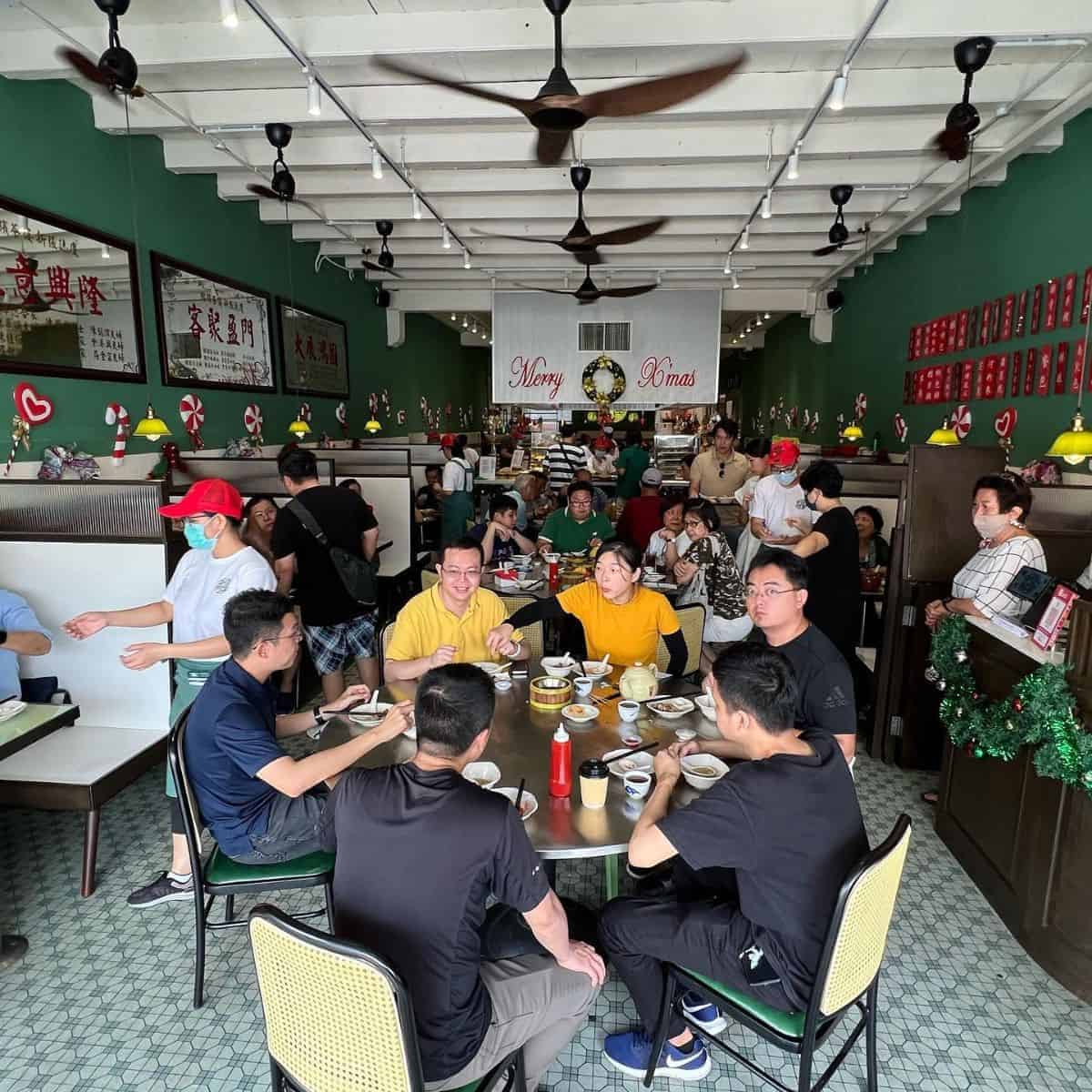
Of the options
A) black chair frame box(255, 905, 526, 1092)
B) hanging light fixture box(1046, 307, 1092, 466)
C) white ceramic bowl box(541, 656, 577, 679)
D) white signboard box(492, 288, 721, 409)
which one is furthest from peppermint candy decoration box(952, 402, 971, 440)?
black chair frame box(255, 905, 526, 1092)

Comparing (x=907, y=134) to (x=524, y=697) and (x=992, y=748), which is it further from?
(x=524, y=697)

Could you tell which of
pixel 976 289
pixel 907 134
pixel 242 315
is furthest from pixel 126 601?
pixel 976 289

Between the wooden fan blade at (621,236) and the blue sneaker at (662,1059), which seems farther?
the wooden fan blade at (621,236)

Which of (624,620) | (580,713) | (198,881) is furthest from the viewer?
(624,620)

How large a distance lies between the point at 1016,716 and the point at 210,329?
7.09m

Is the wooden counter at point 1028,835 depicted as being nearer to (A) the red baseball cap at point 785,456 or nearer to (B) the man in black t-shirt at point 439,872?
(B) the man in black t-shirt at point 439,872

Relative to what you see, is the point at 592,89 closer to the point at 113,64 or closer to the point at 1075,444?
the point at 113,64

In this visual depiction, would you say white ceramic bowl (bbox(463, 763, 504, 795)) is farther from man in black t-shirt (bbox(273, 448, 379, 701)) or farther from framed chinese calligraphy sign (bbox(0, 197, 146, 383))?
framed chinese calligraphy sign (bbox(0, 197, 146, 383))

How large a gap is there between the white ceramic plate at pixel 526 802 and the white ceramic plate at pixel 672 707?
69 centimetres

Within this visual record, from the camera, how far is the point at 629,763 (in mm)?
2184

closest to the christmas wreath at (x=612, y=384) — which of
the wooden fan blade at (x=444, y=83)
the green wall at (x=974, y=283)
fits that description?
the green wall at (x=974, y=283)

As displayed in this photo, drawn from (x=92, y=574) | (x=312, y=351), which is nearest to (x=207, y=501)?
(x=92, y=574)

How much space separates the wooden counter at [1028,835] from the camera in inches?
94.9

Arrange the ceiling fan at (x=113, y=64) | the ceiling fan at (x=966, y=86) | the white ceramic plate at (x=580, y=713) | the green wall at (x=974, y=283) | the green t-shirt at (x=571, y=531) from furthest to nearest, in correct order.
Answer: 1. the green wall at (x=974, y=283)
2. the green t-shirt at (x=571, y=531)
3. the ceiling fan at (x=966, y=86)
4. the ceiling fan at (x=113, y=64)
5. the white ceramic plate at (x=580, y=713)
